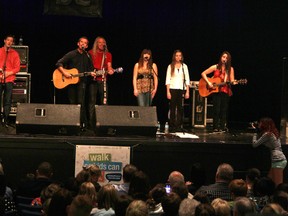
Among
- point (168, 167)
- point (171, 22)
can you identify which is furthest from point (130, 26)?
point (168, 167)

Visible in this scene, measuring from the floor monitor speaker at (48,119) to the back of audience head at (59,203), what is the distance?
4.85 meters

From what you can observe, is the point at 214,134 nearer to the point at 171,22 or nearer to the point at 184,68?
the point at 184,68

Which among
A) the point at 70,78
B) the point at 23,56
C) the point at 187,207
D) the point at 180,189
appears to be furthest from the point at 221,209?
the point at 23,56

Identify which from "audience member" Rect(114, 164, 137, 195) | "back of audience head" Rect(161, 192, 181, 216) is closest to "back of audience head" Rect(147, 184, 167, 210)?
"back of audience head" Rect(161, 192, 181, 216)

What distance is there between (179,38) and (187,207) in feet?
34.9

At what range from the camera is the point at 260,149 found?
11625 mm

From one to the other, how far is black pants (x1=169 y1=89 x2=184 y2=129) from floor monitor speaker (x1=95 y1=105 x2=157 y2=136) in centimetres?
163

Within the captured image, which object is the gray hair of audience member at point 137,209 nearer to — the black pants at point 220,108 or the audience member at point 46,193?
the audience member at point 46,193

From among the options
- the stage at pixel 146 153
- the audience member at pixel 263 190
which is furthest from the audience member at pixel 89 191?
the stage at pixel 146 153

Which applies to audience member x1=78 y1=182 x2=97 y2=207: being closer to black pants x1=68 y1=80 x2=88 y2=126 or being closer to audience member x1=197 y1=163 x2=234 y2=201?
audience member x1=197 y1=163 x2=234 y2=201

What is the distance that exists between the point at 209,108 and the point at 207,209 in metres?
9.91

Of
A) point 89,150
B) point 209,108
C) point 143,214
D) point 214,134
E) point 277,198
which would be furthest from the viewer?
point 209,108

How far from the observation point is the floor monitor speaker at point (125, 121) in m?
11.7

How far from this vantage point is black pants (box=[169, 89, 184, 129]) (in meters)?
13.5
